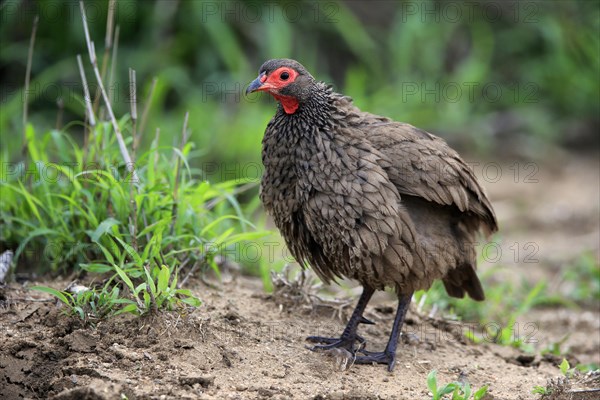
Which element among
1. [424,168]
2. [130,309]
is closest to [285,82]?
[424,168]

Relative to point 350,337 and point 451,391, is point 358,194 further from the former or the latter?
point 451,391

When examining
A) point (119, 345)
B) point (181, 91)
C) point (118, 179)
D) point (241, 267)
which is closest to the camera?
point (119, 345)

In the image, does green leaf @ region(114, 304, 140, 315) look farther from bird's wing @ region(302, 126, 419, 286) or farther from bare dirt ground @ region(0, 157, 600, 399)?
bird's wing @ region(302, 126, 419, 286)

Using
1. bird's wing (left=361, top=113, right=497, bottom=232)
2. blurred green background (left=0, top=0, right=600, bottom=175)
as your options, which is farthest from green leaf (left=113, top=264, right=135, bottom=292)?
blurred green background (left=0, top=0, right=600, bottom=175)

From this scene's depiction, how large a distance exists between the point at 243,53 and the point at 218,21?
484 mm

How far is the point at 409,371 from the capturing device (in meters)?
4.03

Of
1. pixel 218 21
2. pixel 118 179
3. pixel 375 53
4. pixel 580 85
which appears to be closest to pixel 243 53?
pixel 218 21

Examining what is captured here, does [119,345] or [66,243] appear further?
[66,243]

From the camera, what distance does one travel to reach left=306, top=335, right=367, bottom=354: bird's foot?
407cm

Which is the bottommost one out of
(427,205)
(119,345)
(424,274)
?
(119,345)

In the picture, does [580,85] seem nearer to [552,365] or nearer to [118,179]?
[552,365]

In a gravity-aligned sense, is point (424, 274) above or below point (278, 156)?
below

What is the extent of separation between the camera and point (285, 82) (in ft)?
13.2

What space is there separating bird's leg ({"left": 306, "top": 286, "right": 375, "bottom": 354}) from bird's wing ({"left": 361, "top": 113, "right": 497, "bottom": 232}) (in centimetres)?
64
